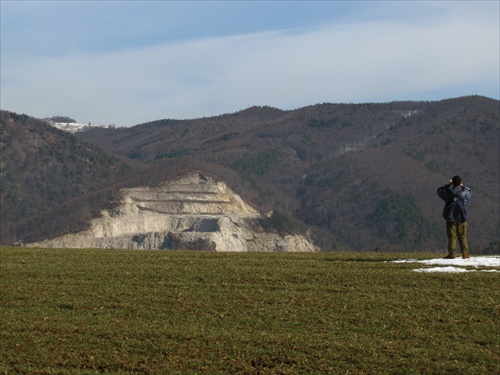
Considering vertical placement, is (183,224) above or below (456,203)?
below

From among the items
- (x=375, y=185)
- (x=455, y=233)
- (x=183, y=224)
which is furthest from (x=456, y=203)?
(x=375, y=185)

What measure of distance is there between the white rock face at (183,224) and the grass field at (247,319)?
77.3m

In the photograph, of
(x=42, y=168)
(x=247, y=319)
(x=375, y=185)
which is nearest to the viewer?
(x=247, y=319)

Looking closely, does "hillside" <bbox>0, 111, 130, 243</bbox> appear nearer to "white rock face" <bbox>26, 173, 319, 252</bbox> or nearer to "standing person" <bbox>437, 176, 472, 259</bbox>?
"white rock face" <bbox>26, 173, 319, 252</bbox>

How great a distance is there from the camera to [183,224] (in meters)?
113

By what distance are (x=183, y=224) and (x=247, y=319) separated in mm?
99227

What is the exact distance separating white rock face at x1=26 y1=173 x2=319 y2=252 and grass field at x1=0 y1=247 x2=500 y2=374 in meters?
77.3

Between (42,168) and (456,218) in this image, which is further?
(42,168)

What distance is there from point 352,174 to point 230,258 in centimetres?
15132

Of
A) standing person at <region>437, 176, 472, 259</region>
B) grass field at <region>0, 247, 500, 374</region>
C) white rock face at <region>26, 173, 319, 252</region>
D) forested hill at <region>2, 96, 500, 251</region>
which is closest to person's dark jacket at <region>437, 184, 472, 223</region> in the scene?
standing person at <region>437, 176, 472, 259</region>

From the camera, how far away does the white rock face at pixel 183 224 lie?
100 meters

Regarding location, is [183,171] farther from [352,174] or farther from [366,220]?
[352,174]

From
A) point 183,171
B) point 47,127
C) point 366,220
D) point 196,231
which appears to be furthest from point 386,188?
point 47,127

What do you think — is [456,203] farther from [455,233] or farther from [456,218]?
[455,233]
